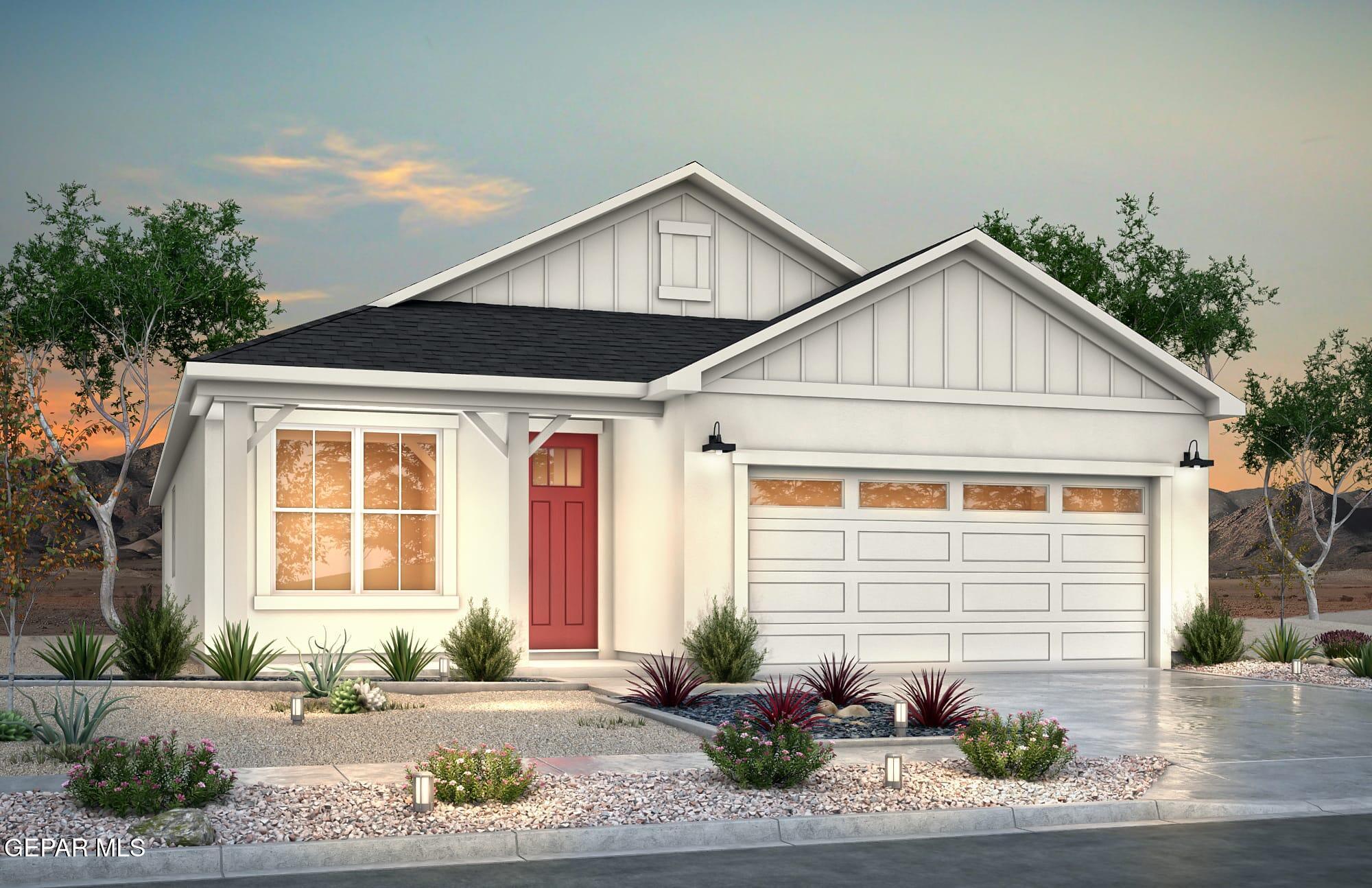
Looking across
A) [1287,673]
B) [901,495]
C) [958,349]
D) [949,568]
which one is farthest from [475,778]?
[1287,673]

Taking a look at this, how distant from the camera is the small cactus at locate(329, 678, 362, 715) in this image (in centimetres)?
1286

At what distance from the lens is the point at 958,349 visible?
17922 mm

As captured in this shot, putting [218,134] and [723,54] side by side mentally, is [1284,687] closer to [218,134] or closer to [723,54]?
[723,54]

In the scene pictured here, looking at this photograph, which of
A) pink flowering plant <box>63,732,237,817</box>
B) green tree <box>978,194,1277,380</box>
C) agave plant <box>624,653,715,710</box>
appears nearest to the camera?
pink flowering plant <box>63,732,237,817</box>

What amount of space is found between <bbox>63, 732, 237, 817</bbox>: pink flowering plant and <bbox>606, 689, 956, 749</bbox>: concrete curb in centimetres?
460

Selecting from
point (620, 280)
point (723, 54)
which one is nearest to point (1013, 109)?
point (723, 54)

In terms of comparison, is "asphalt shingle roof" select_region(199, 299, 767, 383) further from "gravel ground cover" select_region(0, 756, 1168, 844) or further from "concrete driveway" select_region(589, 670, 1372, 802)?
"gravel ground cover" select_region(0, 756, 1168, 844)

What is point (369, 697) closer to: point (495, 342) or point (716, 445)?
point (716, 445)

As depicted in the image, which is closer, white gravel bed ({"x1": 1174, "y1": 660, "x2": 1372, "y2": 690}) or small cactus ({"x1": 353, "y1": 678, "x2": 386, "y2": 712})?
small cactus ({"x1": 353, "y1": 678, "x2": 386, "y2": 712})

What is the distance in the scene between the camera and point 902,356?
58.0 ft

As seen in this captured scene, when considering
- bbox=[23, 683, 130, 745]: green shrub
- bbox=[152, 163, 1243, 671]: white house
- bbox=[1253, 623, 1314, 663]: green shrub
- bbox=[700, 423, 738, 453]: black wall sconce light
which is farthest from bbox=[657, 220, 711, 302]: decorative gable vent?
bbox=[23, 683, 130, 745]: green shrub

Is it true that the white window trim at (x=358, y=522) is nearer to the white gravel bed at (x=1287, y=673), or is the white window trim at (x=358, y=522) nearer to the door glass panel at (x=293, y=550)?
the door glass panel at (x=293, y=550)

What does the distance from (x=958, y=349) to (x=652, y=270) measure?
4886 mm

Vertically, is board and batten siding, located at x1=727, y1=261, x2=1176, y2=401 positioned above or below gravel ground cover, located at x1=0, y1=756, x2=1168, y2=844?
above
